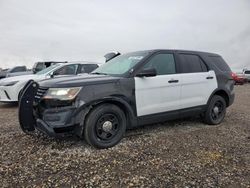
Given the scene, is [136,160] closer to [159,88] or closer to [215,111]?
[159,88]

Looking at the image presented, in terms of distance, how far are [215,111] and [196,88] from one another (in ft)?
3.12

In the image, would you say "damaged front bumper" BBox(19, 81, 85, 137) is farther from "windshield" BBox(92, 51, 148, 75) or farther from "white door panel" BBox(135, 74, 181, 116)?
"windshield" BBox(92, 51, 148, 75)

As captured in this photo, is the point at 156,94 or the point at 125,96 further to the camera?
the point at 156,94

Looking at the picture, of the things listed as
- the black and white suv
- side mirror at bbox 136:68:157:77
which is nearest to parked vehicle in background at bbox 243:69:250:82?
the black and white suv

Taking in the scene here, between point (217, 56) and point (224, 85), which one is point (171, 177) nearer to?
point (224, 85)

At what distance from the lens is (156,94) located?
15.5 feet

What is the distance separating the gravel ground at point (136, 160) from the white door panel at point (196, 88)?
643 millimetres

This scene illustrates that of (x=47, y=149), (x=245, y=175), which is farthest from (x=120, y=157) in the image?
(x=245, y=175)

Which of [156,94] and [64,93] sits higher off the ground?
[64,93]

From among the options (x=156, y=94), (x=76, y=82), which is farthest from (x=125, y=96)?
(x=76, y=82)

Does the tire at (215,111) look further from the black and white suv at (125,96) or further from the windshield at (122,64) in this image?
the windshield at (122,64)

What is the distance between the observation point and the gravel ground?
312 centimetres

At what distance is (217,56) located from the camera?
6184mm

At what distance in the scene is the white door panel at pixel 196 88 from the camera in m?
5.20
